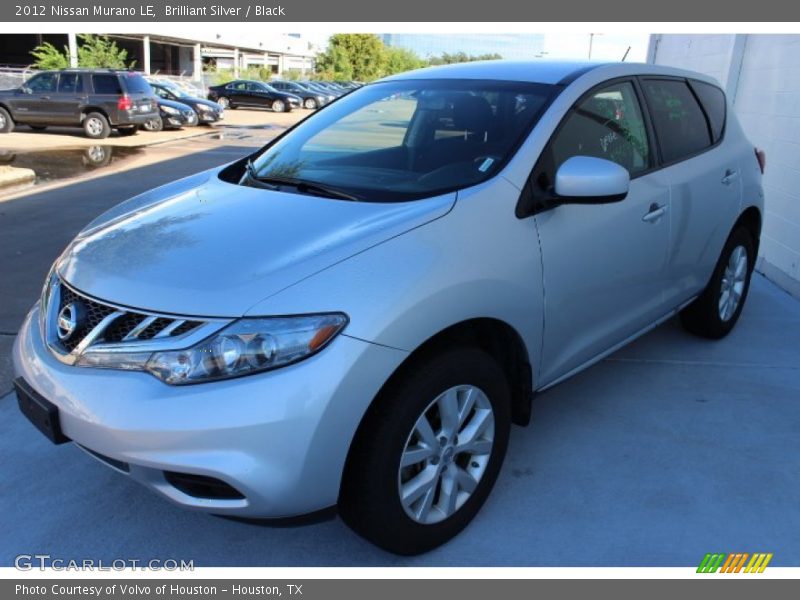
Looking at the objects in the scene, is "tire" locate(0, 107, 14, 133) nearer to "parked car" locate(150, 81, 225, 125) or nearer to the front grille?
"parked car" locate(150, 81, 225, 125)

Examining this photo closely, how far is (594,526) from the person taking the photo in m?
2.71

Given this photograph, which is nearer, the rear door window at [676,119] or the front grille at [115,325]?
the front grille at [115,325]

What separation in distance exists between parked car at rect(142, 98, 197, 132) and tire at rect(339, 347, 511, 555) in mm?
19296

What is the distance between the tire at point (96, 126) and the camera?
57.9ft

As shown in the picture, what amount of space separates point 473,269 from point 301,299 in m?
0.66

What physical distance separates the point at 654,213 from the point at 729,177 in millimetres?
1112

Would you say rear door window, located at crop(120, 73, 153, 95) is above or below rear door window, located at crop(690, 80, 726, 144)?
below

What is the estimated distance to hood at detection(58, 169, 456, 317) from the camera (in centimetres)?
214

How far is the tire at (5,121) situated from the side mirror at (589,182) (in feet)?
63.3

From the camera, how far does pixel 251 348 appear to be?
2.04 metres

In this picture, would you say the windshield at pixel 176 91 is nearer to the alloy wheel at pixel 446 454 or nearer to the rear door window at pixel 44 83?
the rear door window at pixel 44 83

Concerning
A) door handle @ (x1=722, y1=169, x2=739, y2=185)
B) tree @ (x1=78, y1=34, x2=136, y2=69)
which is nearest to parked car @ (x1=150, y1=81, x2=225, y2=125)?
tree @ (x1=78, y1=34, x2=136, y2=69)

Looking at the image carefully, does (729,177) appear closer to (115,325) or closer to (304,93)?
(115,325)

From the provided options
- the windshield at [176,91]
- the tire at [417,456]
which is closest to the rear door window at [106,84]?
the windshield at [176,91]
